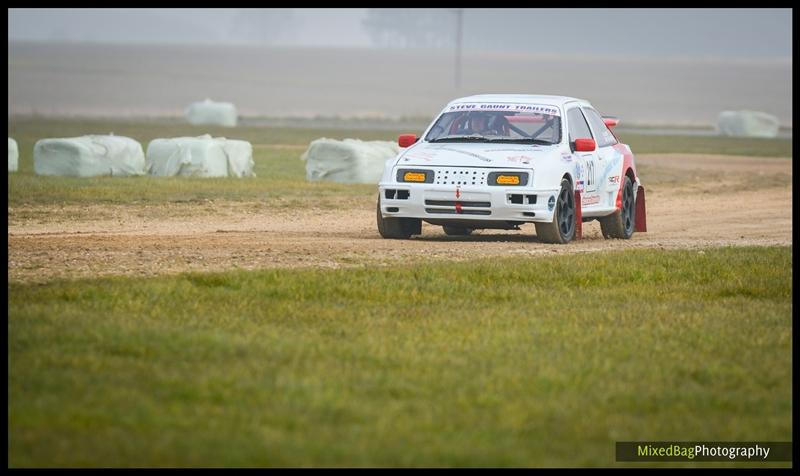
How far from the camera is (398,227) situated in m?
15.0

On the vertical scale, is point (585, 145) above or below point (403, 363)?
above

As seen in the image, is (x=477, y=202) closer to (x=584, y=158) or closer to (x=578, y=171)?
(x=578, y=171)

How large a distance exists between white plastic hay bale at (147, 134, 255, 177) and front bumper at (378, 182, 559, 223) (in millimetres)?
10957

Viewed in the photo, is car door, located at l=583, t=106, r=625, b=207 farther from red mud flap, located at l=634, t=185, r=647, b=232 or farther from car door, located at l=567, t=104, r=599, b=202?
red mud flap, located at l=634, t=185, r=647, b=232

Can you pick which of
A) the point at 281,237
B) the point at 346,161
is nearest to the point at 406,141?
the point at 281,237

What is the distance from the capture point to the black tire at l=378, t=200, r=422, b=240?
48.8 feet

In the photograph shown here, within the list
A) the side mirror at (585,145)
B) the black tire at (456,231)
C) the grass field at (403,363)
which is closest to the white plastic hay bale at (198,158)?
the black tire at (456,231)

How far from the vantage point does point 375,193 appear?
23047 millimetres

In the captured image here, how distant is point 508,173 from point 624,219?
256 centimetres

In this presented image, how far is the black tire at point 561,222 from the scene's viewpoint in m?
14.5

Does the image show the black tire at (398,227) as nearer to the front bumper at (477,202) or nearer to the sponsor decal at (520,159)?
the front bumper at (477,202)

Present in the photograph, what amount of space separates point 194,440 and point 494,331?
3.19m

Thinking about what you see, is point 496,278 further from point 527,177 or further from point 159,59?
point 159,59

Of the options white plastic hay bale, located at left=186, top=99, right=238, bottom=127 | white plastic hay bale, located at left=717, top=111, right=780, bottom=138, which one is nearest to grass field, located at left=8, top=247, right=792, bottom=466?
white plastic hay bale, located at left=717, top=111, right=780, bottom=138
